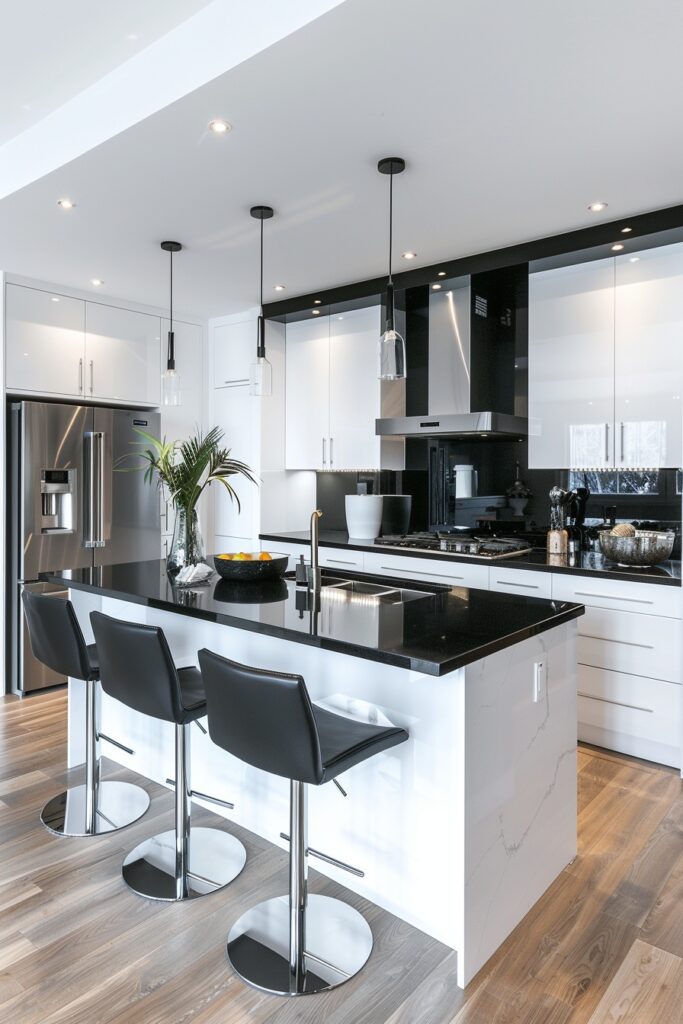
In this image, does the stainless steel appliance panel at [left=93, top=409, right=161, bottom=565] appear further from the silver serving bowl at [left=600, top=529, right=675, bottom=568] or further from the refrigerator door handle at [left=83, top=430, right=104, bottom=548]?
the silver serving bowl at [left=600, top=529, right=675, bottom=568]

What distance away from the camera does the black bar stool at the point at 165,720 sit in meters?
2.07

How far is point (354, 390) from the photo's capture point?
456cm

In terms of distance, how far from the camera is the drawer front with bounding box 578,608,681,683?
3012 mm

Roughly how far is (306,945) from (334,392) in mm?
3441

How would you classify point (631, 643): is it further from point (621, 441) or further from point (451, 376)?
point (451, 376)

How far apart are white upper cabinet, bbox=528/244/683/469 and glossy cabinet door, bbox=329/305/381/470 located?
1.06m

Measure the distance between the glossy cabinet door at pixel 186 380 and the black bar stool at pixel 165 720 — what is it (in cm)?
293

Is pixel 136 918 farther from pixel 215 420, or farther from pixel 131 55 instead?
pixel 215 420

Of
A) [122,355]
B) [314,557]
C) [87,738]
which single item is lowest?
[87,738]

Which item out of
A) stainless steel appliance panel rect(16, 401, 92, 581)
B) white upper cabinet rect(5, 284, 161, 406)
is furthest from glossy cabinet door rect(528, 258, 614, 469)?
stainless steel appliance panel rect(16, 401, 92, 581)

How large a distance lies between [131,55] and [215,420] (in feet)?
9.72

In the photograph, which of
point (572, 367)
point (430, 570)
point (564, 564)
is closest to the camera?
point (564, 564)

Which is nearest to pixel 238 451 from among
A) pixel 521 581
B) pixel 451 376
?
pixel 451 376

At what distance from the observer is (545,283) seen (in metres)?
3.77
